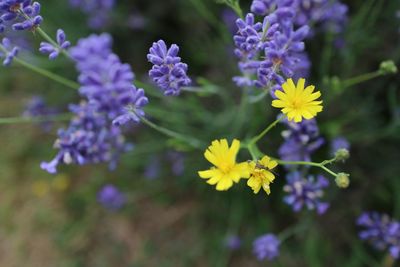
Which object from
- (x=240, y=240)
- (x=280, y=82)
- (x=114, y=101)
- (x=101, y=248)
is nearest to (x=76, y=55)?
(x=114, y=101)

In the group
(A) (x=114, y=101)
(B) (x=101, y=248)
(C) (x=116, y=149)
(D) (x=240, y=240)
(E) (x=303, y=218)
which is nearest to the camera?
(A) (x=114, y=101)

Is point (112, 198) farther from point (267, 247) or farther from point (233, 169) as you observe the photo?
point (233, 169)

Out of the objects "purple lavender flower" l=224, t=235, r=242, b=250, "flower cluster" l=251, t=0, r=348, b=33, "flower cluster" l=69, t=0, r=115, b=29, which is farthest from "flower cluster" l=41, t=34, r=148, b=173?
"flower cluster" l=69, t=0, r=115, b=29

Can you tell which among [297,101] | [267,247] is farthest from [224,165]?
[267,247]

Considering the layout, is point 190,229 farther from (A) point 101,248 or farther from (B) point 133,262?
(A) point 101,248

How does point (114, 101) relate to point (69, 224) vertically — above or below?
below

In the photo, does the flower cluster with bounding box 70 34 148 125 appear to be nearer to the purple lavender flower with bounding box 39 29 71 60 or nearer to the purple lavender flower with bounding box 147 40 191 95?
the purple lavender flower with bounding box 147 40 191 95
